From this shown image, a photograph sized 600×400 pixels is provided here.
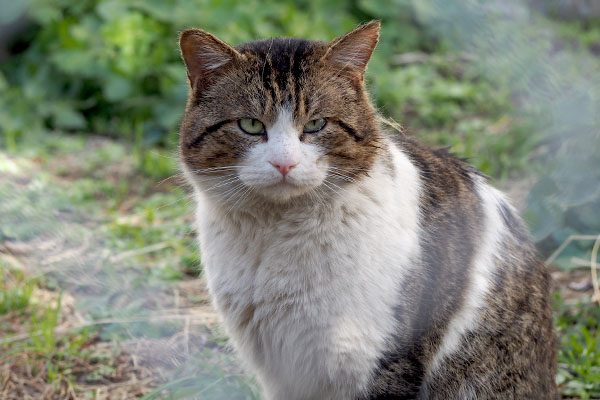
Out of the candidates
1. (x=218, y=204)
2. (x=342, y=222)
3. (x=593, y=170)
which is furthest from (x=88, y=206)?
(x=593, y=170)

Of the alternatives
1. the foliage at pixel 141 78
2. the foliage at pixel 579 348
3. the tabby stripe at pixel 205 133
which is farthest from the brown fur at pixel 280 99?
the foliage at pixel 141 78

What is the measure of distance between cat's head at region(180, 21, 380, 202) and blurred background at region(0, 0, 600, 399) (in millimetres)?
541

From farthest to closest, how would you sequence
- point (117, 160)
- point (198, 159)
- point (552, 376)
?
point (117, 160), point (552, 376), point (198, 159)

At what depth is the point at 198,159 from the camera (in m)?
2.44

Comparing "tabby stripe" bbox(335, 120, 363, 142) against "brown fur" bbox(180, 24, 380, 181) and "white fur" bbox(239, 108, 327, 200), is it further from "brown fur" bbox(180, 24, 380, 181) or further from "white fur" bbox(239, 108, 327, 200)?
"white fur" bbox(239, 108, 327, 200)

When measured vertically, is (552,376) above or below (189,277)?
above

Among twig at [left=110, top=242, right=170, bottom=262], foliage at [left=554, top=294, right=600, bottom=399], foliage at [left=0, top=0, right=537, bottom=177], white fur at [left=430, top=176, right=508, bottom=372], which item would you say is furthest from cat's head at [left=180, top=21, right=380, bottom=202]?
foliage at [left=0, top=0, right=537, bottom=177]

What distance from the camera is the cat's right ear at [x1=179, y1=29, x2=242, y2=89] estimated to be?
7.68 ft

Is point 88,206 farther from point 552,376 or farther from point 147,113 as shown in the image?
point 552,376

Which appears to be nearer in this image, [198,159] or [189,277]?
[198,159]

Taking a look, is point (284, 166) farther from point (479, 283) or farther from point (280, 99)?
point (479, 283)

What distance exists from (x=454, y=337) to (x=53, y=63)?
4469mm

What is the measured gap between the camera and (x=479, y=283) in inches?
96.8

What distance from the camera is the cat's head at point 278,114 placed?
2.28 meters
